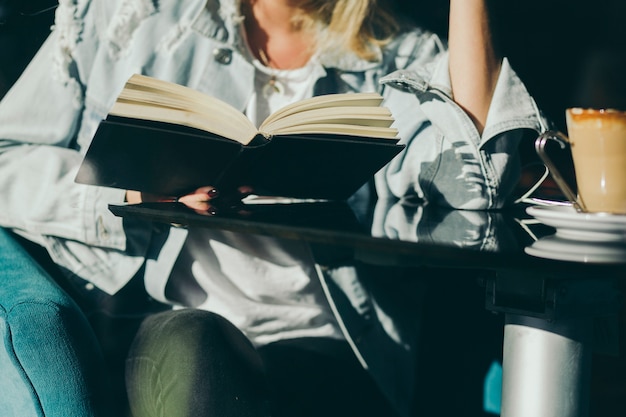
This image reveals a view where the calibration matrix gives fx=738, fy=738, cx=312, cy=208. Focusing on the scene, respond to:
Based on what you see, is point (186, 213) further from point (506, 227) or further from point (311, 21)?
point (311, 21)

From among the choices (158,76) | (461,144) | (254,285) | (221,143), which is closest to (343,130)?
(221,143)

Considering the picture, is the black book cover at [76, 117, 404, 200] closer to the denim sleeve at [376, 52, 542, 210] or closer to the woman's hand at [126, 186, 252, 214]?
the woman's hand at [126, 186, 252, 214]

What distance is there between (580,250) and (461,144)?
1.48 feet

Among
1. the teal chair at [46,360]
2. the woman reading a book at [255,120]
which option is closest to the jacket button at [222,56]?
the woman reading a book at [255,120]

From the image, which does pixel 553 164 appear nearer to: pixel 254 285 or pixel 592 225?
pixel 592 225

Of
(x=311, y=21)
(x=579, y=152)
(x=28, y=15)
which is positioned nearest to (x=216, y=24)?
(x=311, y=21)

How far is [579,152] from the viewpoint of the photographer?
69cm

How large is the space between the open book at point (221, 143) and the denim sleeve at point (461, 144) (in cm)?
18

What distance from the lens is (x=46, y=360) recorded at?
77cm

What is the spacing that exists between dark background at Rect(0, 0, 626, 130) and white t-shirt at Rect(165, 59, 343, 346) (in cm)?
43

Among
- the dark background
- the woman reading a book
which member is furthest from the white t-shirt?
the dark background

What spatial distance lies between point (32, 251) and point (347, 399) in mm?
494

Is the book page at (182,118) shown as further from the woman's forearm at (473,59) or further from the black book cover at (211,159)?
the woman's forearm at (473,59)

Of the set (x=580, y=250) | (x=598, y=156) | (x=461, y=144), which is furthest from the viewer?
(x=461, y=144)
